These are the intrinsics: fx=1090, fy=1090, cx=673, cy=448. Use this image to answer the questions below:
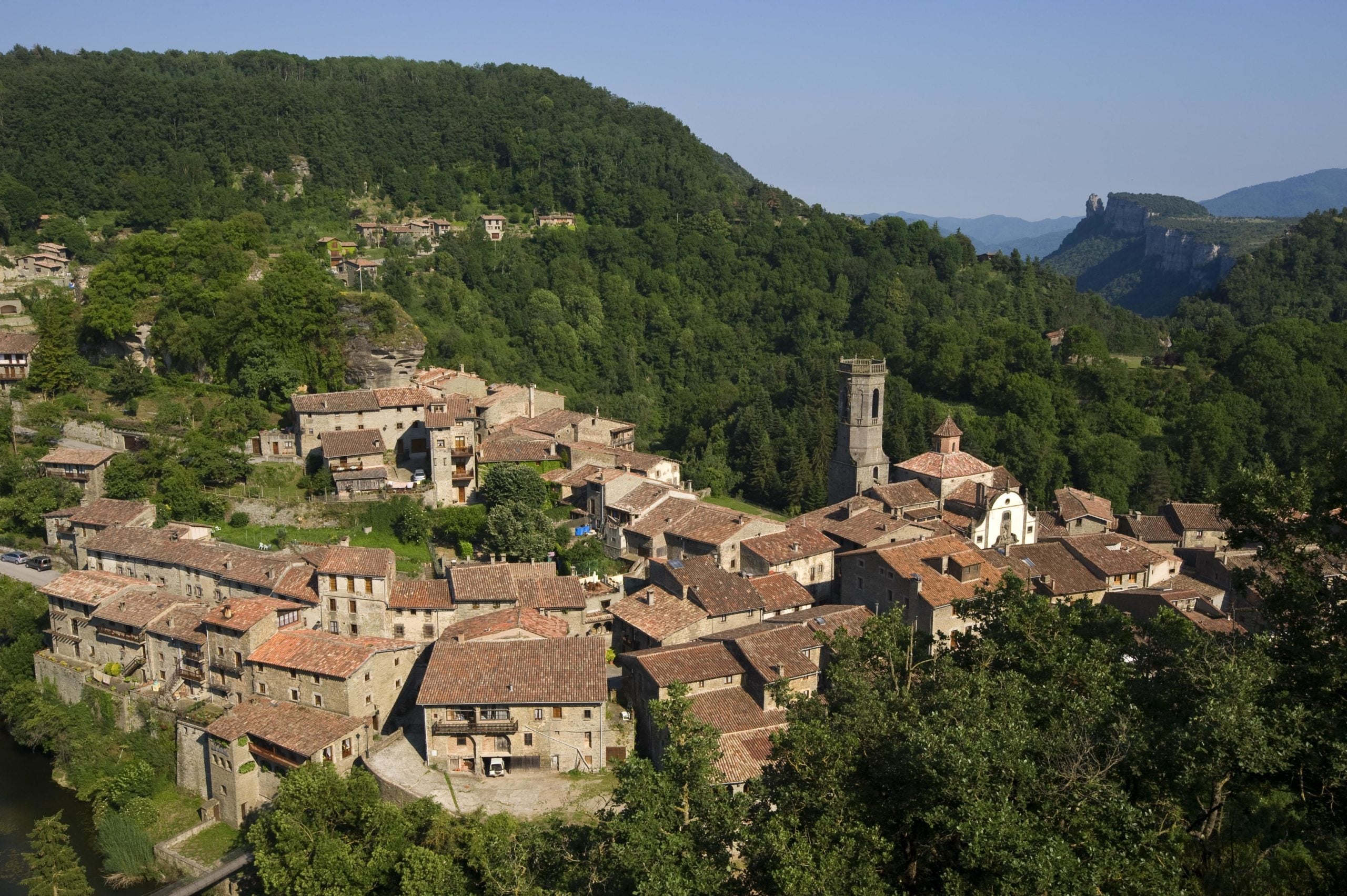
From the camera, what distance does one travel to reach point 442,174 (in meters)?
106

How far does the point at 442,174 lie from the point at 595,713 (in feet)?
275

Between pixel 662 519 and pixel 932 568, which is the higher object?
pixel 662 519

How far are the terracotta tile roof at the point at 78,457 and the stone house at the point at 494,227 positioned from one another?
52.8 m

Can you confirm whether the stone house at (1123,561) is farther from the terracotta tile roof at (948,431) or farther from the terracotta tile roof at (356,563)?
the terracotta tile roof at (356,563)

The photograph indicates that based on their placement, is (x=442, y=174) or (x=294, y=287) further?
(x=442, y=174)

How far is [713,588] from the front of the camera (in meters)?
39.2

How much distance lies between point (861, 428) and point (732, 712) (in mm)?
25473

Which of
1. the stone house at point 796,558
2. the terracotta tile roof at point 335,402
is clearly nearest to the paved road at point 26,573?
the terracotta tile roof at point 335,402

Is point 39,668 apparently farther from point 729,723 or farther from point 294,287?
point 729,723

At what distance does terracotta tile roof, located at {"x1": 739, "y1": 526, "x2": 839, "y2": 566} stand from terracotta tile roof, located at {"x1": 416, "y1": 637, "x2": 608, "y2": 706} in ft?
33.0

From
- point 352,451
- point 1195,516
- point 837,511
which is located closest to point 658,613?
point 837,511

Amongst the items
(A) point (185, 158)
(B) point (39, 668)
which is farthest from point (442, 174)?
(B) point (39, 668)

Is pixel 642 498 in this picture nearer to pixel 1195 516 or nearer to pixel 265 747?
pixel 265 747

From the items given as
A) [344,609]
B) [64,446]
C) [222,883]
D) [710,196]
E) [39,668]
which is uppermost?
[710,196]
